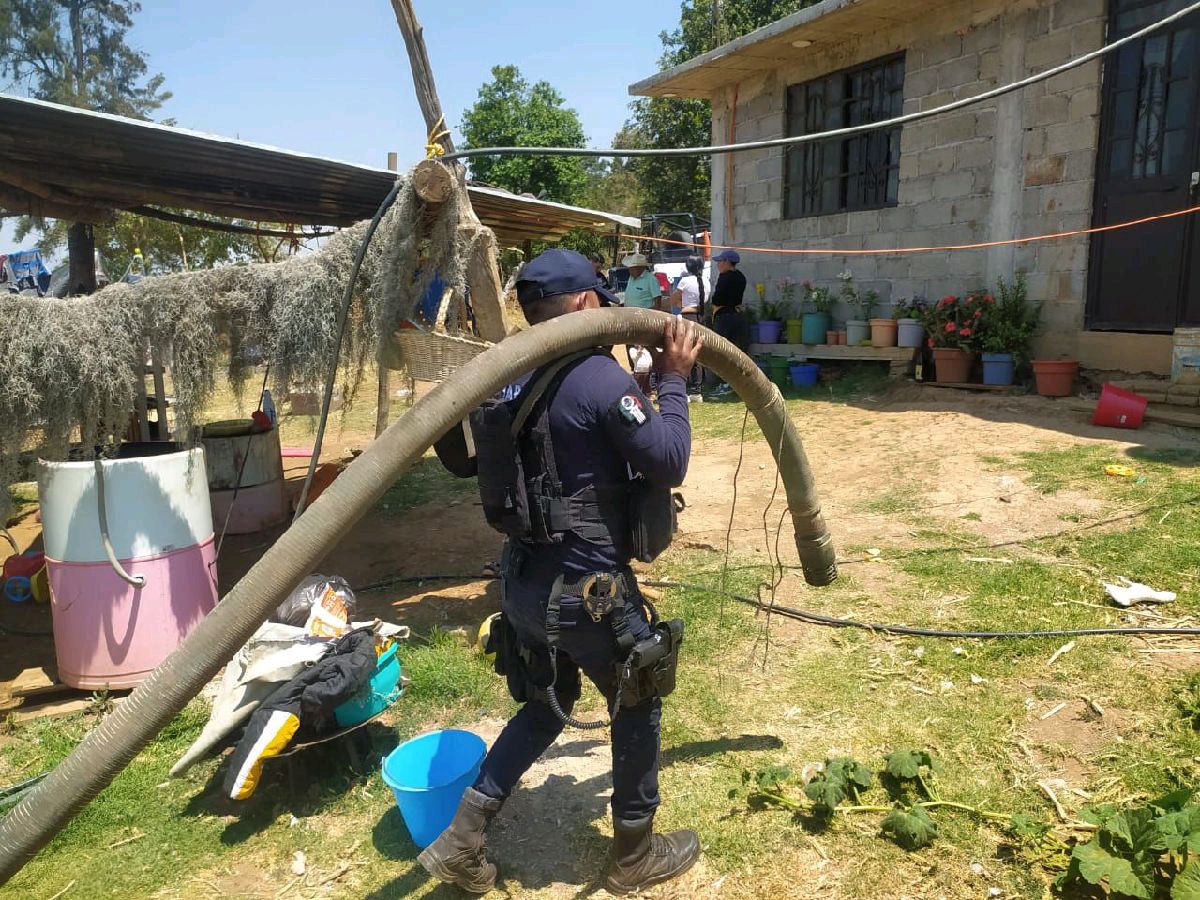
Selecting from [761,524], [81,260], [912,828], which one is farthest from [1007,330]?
[81,260]

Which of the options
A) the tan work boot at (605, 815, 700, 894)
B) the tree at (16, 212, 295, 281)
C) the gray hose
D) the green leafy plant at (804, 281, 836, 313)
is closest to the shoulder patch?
the gray hose

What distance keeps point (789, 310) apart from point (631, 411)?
33.0ft

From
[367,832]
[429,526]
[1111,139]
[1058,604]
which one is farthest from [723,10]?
[367,832]

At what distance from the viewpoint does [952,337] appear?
9.12 metres

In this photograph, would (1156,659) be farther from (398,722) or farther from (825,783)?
(398,722)

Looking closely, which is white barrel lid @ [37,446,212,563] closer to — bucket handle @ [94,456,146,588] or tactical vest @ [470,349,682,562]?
bucket handle @ [94,456,146,588]

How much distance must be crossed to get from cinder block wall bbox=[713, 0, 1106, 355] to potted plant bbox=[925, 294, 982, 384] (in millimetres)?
465

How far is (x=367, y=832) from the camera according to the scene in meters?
3.12

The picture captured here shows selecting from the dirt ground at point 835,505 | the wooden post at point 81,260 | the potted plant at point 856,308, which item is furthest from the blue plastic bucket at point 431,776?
the potted plant at point 856,308

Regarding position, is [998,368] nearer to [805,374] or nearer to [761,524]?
[805,374]

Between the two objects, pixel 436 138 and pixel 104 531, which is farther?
pixel 436 138

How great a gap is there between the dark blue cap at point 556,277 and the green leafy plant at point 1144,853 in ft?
7.08

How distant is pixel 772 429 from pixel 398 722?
7.37 ft

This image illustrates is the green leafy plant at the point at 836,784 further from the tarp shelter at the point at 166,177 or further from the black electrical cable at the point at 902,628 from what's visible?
the tarp shelter at the point at 166,177
